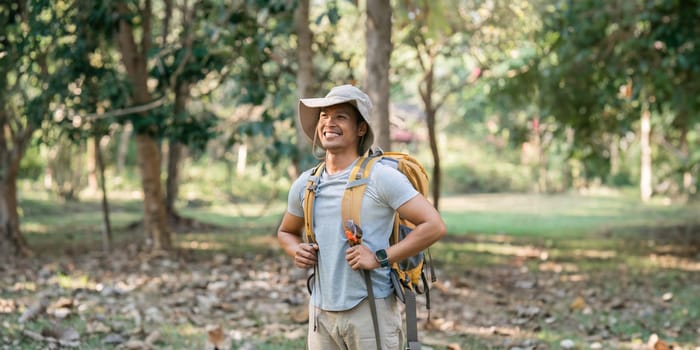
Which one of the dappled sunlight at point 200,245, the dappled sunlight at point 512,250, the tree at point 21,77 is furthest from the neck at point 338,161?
the dappled sunlight at point 512,250

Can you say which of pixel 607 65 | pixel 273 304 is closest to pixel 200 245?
pixel 273 304

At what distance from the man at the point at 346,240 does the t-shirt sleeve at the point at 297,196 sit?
0.40 ft

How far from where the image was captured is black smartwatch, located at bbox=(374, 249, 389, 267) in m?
3.35

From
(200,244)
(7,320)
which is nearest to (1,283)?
(7,320)

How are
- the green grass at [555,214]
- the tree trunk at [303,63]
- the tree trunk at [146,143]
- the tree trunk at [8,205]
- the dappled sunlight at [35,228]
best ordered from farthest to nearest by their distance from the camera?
the green grass at [555,214] < the dappled sunlight at [35,228] < the tree trunk at [8,205] < the tree trunk at [146,143] < the tree trunk at [303,63]

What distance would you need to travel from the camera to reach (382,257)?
335 cm

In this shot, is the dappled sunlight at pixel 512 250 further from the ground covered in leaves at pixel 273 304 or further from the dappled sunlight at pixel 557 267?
the ground covered in leaves at pixel 273 304

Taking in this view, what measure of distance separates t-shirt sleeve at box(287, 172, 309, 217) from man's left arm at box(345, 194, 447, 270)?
40cm

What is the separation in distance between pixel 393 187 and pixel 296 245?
55 cm

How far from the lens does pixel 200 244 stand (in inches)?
516

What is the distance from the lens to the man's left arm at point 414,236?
3.32 meters

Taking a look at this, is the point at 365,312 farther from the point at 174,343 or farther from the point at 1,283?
the point at 1,283

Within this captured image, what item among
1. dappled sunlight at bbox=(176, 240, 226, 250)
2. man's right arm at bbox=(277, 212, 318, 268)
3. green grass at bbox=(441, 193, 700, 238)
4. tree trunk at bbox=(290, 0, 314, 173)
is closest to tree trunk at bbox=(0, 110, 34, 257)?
dappled sunlight at bbox=(176, 240, 226, 250)

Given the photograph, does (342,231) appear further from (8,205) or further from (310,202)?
(8,205)
